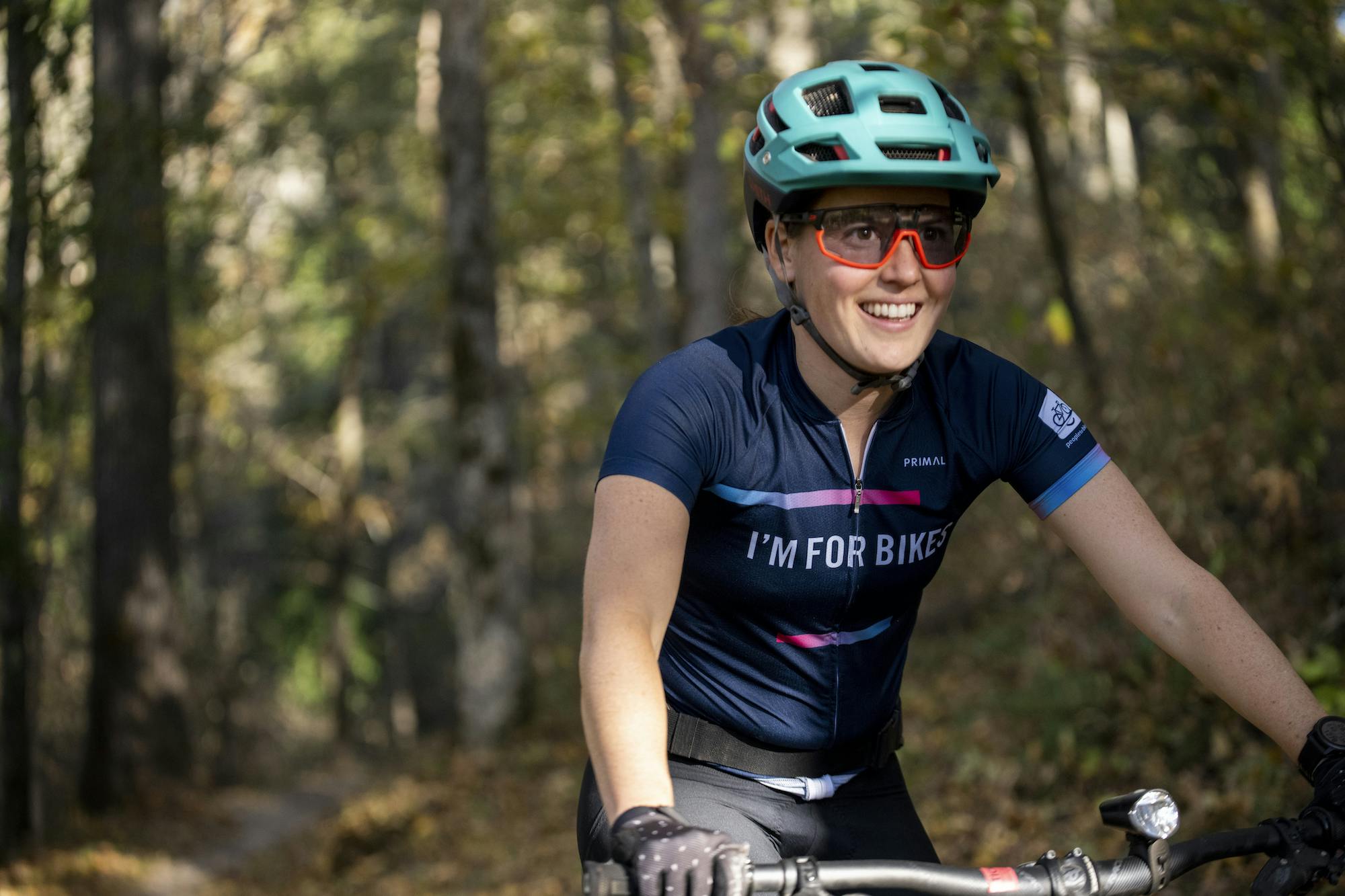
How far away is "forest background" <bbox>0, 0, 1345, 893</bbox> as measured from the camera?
701 centimetres

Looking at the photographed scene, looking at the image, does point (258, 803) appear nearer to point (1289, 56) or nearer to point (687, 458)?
point (1289, 56)

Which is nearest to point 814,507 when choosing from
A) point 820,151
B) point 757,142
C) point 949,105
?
point 820,151

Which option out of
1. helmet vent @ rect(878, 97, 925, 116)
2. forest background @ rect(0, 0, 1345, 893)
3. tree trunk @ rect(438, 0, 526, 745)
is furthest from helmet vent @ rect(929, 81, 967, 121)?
tree trunk @ rect(438, 0, 526, 745)

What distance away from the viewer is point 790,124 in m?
2.86

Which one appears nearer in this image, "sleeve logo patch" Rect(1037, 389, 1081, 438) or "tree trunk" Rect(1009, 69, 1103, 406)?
"sleeve logo patch" Rect(1037, 389, 1081, 438)

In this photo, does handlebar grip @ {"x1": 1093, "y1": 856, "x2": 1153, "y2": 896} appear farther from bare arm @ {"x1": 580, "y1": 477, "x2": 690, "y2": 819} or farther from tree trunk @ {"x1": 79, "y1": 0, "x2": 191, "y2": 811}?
tree trunk @ {"x1": 79, "y1": 0, "x2": 191, "y2": 811}

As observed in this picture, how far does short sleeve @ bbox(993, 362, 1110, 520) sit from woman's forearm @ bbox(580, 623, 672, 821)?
996 mm

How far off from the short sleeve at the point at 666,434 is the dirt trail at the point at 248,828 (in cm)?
956

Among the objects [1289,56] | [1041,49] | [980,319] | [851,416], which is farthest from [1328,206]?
[851,416]

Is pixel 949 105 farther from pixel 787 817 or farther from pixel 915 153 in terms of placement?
pixel 787 817

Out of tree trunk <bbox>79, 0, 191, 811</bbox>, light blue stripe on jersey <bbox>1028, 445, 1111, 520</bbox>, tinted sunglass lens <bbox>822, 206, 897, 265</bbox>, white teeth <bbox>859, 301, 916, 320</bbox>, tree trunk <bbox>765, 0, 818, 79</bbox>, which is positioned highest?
tree trunk <bbox>765, 0, 818, 79</bbox>

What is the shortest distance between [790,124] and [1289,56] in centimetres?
464

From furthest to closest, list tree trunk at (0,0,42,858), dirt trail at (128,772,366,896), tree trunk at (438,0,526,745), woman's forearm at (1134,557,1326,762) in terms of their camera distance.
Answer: tree trunk at (438,0,526,745)
dirt trail at (128,772,366,896)
tree trunk at (0,0,42,858)
woman's forearm at (1134,557,1326,762)

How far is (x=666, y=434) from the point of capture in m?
2.59
